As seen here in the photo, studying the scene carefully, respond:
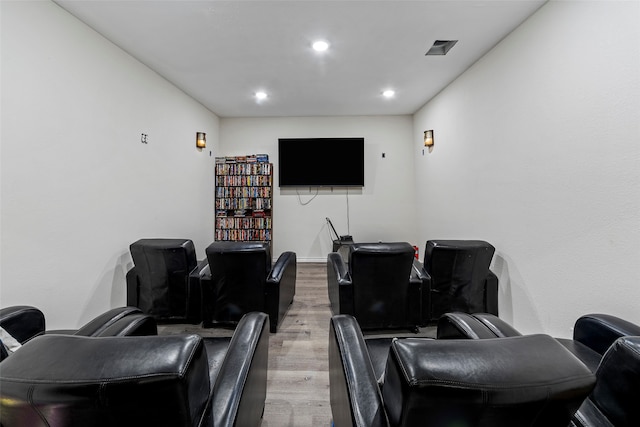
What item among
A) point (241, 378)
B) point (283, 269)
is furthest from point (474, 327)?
point (283, 269)

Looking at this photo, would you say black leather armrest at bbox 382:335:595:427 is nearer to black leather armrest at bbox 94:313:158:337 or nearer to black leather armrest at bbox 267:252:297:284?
black leather armrest at bbox 94:313:158:337

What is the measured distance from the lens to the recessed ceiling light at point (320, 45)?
2.61 m

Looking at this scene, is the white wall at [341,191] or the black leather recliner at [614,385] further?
the white wall at [341,191]

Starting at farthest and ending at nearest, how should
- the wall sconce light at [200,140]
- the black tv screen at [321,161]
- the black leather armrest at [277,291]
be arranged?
1. the black tv screen at [321,161]
2. the wall sconce light at [200,140]
3. the black leather armrest at [277,291]

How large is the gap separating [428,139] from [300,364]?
12.3 ft

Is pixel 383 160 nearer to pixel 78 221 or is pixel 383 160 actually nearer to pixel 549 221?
pixel 549 221

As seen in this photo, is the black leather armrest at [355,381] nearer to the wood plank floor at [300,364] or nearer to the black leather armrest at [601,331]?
the wood plank floor at [300,364]

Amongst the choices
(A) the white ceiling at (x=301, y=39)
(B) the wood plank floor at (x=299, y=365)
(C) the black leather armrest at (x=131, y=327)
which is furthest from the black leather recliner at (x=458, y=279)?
(C) the black leather armrest at (x=131, y=327)

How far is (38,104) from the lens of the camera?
1.96 metres

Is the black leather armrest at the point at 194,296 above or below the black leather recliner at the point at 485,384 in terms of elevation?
below

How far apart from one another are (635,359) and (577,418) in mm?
278

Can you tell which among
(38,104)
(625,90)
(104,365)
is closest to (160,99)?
(38,104)

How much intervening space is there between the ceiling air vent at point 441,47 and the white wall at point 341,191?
225cm

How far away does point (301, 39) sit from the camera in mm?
2562
